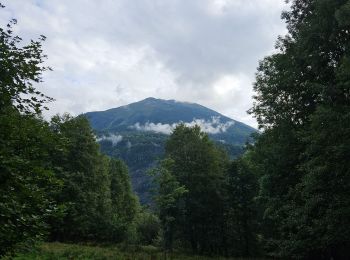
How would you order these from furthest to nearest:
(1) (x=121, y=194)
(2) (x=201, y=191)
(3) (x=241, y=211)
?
(1) (x=121, y=194)
(3) (x=241, y=211)
(2) (x=201, y=191)

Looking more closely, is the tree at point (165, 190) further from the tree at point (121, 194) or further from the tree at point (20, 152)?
the tree at point (20, 152)

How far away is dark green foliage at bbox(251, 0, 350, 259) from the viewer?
18.3m

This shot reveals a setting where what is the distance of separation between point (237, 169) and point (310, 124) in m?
29.0

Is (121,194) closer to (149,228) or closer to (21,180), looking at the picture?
(149,228)

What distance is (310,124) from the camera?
854 inches

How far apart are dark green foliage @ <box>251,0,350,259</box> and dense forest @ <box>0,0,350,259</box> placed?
66 millimetres

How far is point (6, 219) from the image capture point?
9375 millimetres

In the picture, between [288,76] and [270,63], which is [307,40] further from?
[270,63]

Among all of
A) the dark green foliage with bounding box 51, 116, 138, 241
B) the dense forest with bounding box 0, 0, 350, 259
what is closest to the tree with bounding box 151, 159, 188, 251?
the dense forest with bounding box 0, 0, 350, 259

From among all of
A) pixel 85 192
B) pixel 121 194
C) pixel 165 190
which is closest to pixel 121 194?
pixel 121 194

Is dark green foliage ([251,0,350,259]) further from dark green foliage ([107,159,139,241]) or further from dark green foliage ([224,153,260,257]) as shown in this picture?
dark green foliage ([107,159,139,241])

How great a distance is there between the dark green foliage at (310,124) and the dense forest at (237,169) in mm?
66

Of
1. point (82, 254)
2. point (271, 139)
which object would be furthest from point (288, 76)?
point (82, 254)

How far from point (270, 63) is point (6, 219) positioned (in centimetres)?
2251
